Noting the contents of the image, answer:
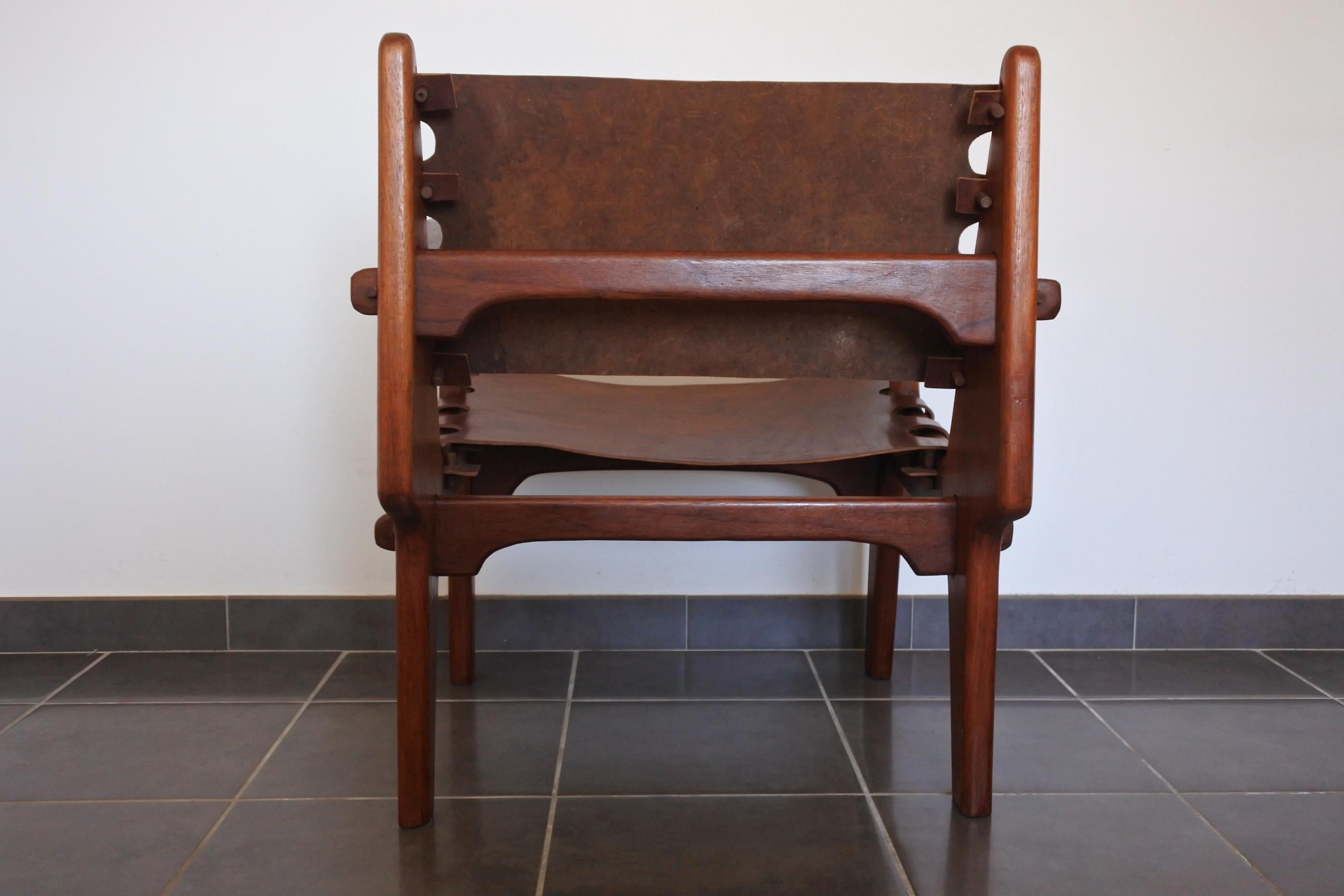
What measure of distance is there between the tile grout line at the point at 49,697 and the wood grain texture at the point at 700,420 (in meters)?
0.81

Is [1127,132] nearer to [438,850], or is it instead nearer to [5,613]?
[438,850]

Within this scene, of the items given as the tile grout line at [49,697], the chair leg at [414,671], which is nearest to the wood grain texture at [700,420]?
the chair leg at [414,671]

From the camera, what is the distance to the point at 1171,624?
2006 millimetres

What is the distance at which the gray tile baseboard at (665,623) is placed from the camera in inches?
76.0

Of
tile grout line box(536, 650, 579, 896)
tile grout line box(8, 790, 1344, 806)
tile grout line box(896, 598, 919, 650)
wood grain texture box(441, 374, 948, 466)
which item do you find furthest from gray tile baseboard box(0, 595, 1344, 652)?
tile grout line box(8, 790, 1344, 806)

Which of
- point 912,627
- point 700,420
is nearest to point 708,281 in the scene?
point 700,420

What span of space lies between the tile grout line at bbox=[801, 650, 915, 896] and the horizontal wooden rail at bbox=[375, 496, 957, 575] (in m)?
0.31

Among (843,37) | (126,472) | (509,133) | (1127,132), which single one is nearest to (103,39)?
(126,472)

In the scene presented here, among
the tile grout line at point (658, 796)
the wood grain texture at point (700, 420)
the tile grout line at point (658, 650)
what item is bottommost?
the tile grout line at point (658, 796)

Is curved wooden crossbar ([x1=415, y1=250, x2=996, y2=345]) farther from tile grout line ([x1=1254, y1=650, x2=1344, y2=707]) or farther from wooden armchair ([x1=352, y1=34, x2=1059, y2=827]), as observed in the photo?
tile grout line ([x1=1254, y1=650, x2=1344, y2=707])

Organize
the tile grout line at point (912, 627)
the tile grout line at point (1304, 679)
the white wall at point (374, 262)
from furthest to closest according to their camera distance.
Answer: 1. the tile grout line at point (912, 627)
2. the white wall at point (374, 262)
3. the tile grout line at point (1304, 679)

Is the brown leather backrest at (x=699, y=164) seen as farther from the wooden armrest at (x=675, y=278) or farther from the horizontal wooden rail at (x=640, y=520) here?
the horizontal wooden rail at (x=640, y=520)

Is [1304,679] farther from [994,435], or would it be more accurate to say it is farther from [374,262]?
[374,262]

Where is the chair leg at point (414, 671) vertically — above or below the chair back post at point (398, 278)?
below
